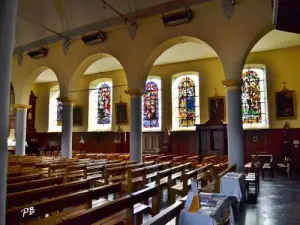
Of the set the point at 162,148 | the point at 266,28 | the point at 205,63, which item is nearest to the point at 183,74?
the point at 205,63

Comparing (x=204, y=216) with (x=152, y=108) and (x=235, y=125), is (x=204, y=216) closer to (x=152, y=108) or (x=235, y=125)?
(x=235, y=125)

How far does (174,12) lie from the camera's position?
8.95 meters

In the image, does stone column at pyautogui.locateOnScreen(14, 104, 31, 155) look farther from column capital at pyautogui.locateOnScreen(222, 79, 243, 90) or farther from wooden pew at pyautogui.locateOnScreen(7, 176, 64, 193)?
column capital at pyautogui.locateOnScreen(222, 79, 243, 90)

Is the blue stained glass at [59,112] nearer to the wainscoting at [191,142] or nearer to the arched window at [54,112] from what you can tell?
the arched window at [54,112]

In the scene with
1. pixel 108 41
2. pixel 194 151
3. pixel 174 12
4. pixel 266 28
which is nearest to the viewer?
pixel 266 28

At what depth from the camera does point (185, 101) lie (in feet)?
50.8

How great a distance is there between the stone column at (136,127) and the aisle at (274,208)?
4.15m

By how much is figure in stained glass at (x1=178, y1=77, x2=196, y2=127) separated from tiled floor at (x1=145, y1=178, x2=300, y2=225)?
7.34 metres

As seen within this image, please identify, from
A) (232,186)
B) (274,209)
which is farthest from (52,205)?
(274,209)

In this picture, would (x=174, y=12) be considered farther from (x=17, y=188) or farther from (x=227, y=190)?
(x=17, y=188)

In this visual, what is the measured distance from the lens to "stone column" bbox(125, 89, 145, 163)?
9.57m

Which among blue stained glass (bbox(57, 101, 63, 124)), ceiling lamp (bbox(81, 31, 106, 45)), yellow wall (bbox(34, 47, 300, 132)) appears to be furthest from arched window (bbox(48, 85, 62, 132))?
ceiling lamp (bbox(81, 31, 106, 45))

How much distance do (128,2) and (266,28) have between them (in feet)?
15.7

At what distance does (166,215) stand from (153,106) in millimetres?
13888
